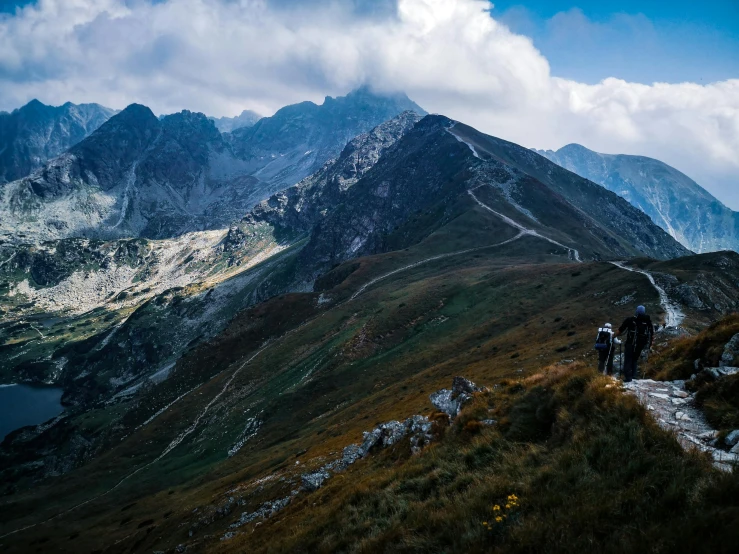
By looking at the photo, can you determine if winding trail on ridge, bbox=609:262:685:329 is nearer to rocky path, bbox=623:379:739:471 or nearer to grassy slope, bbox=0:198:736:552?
grassy slope, bbox=0:198:736:552

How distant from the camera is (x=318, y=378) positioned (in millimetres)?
95000

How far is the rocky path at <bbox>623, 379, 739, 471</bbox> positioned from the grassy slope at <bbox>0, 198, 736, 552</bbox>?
29.1 meters

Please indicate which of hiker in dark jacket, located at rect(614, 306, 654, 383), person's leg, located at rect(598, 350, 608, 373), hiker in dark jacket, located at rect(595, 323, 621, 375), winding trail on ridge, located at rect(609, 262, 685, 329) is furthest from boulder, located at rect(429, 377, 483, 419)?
winding trail on ridge, located at rect(609, 262, 685, 329)

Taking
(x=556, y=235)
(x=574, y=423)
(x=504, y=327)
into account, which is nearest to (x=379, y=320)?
(x=504, y=327)

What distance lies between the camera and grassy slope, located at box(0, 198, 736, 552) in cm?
5684

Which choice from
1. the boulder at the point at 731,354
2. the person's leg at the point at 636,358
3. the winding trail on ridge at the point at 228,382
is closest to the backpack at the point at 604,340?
the person's leg at the point at 636,358

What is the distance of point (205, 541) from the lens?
3553 centimetres

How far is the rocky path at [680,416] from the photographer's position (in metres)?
10.0

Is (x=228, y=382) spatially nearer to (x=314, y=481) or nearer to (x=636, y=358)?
(x=314, y=481)

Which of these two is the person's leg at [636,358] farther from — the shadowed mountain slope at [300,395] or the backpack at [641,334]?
the shadowed mountain slope at [300,395]

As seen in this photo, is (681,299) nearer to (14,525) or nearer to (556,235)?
(556,235)

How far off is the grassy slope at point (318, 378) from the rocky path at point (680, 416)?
95.6ft

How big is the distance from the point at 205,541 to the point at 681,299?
6913 centimetres

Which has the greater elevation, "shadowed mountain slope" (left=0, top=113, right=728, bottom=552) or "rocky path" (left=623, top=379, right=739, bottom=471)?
"rocky path" (left=623, top=379, right=739, bottom=471)
